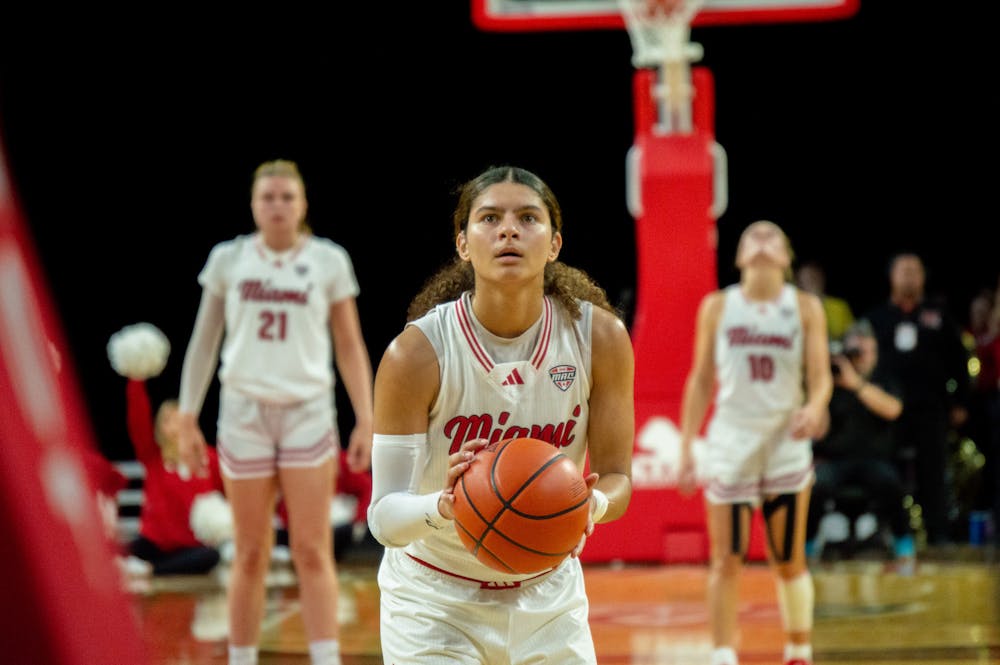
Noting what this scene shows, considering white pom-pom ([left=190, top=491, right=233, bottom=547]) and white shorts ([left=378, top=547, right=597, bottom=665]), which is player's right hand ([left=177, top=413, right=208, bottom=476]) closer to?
white shorts ([left=378, top=547, right=597, bottom=665])

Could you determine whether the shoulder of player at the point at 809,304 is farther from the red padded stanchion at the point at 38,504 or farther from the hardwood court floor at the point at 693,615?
the red padded stanchion at the point at 38,504

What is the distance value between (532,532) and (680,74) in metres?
6.55

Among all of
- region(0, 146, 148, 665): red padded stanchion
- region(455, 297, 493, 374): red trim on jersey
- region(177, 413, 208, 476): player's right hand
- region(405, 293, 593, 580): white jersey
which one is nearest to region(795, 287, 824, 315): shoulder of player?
region(177, 413, 208, 476): player's right hand

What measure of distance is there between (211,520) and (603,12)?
4.26m

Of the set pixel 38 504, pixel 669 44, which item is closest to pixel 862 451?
pixel 669 44

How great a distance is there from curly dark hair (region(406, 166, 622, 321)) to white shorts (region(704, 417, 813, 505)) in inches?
92.0

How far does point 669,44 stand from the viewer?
8.54 meters

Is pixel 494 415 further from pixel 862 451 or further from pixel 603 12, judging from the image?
pixel 603 12

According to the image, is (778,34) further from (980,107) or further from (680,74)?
(680,74)

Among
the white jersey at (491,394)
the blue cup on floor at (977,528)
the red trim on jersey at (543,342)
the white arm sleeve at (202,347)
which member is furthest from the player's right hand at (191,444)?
the blue cup on floor at (977,528)

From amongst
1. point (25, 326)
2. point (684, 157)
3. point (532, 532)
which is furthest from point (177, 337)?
point (25, 326)

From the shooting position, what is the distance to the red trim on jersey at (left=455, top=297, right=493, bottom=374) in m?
2.81

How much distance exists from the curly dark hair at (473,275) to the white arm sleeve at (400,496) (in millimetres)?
409

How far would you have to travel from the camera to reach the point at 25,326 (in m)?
0.83
